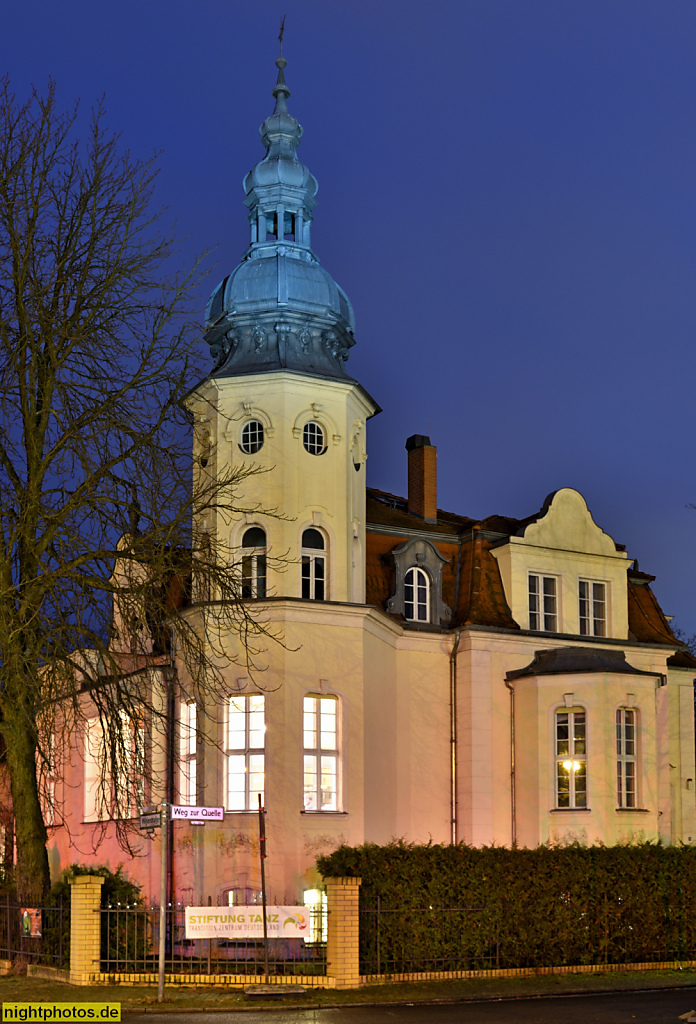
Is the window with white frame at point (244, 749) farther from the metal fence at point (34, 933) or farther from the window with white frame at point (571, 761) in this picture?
the window with white frame at point (571, 761)

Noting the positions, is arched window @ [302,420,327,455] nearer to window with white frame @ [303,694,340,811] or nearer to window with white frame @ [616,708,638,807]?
window with white frame @ [303,694,340,811]

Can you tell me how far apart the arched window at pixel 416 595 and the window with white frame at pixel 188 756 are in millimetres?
6321

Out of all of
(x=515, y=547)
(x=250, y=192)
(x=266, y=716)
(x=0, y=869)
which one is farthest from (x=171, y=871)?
(x=250, y=192)

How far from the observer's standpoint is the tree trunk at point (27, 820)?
2144 centimetres

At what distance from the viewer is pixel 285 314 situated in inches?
1123

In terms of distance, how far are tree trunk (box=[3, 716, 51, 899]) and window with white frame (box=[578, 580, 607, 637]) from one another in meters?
16.2

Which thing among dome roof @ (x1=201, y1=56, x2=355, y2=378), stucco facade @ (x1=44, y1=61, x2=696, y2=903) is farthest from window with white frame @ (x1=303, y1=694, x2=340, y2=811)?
dome roof @ (x1=201, y1=56, x2=355, y2=378)

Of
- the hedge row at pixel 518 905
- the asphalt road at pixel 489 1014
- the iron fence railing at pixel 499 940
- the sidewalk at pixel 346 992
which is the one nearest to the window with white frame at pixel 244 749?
the hedge row at pixel 518 905

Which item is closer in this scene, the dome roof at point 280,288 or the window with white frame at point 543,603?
the dome roof at point 280,288

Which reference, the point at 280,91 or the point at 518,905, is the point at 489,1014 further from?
the point at 280,91

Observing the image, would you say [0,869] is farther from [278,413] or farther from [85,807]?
[278,413]

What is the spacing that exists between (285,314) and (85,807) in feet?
44.8

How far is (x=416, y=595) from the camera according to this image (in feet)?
104

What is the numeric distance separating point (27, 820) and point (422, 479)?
1585 centimetres
